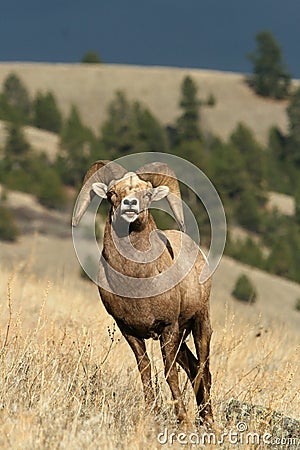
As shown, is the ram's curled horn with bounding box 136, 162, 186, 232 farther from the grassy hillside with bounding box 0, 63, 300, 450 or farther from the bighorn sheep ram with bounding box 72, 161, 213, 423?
the grassy hillside with bounding box 0, 63, 300, 450

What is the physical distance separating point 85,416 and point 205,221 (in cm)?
3495

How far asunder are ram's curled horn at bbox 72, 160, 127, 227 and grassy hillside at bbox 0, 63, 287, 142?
7453 centimetres

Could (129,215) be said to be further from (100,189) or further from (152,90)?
(152,90)

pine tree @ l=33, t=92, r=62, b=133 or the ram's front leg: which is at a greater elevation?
the ram's front leg

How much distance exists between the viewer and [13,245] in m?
37.2

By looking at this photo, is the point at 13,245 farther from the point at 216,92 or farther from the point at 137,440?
the point at 216,92

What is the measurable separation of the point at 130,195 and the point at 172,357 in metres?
1.32

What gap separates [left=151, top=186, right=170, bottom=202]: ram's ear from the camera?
16.7 ft

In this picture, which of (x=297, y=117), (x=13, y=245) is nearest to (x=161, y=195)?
(x=13, y=245)

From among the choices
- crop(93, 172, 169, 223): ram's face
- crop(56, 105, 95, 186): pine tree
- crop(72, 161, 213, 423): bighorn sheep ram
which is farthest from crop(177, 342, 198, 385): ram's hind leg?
crop(56, 105, 95, 186): pine tree

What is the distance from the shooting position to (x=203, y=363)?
5754 mm

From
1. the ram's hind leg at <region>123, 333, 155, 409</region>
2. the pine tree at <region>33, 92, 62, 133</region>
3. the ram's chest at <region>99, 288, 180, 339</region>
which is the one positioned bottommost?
the pine tree at <region>33, 92, 62, 133</region>

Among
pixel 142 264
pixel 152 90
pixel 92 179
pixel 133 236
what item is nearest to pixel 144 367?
pixel 142 264

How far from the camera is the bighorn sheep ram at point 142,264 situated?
199 inches
